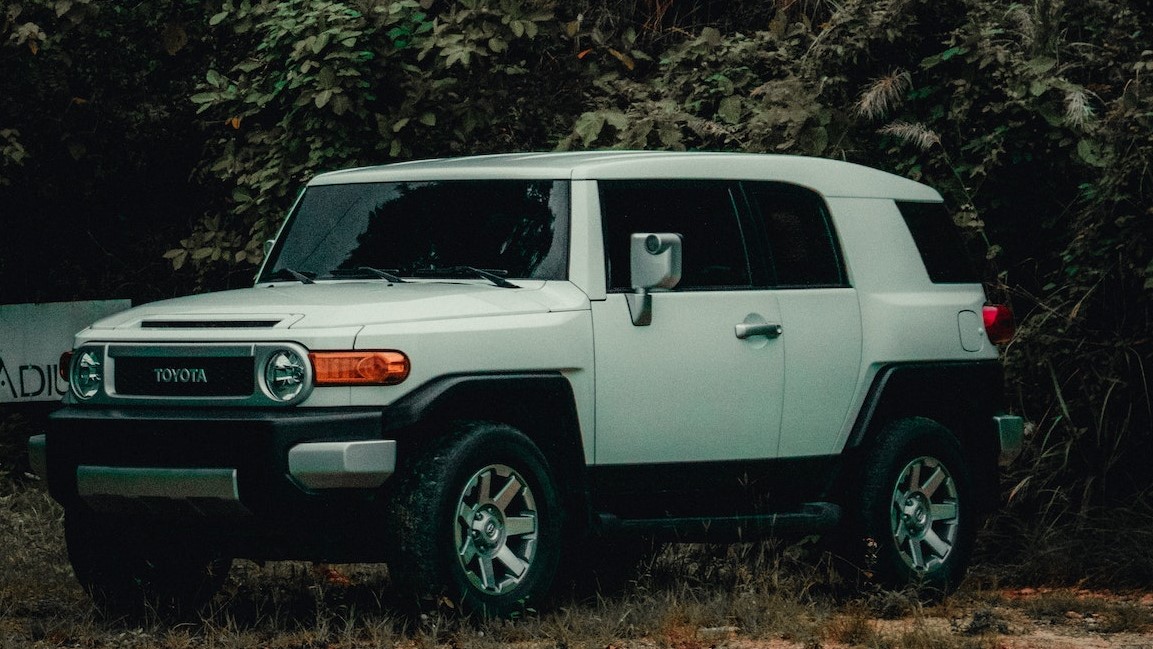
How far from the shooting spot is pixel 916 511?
8.38 m

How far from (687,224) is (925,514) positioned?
1.82m

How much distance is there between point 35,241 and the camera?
12594mm

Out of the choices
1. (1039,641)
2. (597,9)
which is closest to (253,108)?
(597,9)

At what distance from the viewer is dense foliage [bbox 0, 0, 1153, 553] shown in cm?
1008

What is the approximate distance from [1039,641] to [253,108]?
20.4 ft

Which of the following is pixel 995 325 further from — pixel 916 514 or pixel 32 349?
pixel 32 349

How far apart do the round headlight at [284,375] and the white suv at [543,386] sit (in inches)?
0.5

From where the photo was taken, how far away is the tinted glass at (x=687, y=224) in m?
7.44

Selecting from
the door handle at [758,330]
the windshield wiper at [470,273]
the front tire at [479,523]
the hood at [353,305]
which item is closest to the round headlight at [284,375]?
the hood at [353,305]

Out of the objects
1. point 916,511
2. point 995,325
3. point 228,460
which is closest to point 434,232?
point 228,460

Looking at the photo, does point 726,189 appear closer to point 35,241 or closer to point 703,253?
point 703,253

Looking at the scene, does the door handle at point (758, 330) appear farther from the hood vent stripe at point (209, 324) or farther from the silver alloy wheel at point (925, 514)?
the hood vent stripe at point (209, 324)

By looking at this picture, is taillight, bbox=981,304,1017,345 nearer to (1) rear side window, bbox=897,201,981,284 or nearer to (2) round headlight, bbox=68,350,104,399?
(1) rear side window, bbox=897,201,981,284

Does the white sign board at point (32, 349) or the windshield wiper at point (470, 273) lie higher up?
the windshield wiper at point (470, 273)
